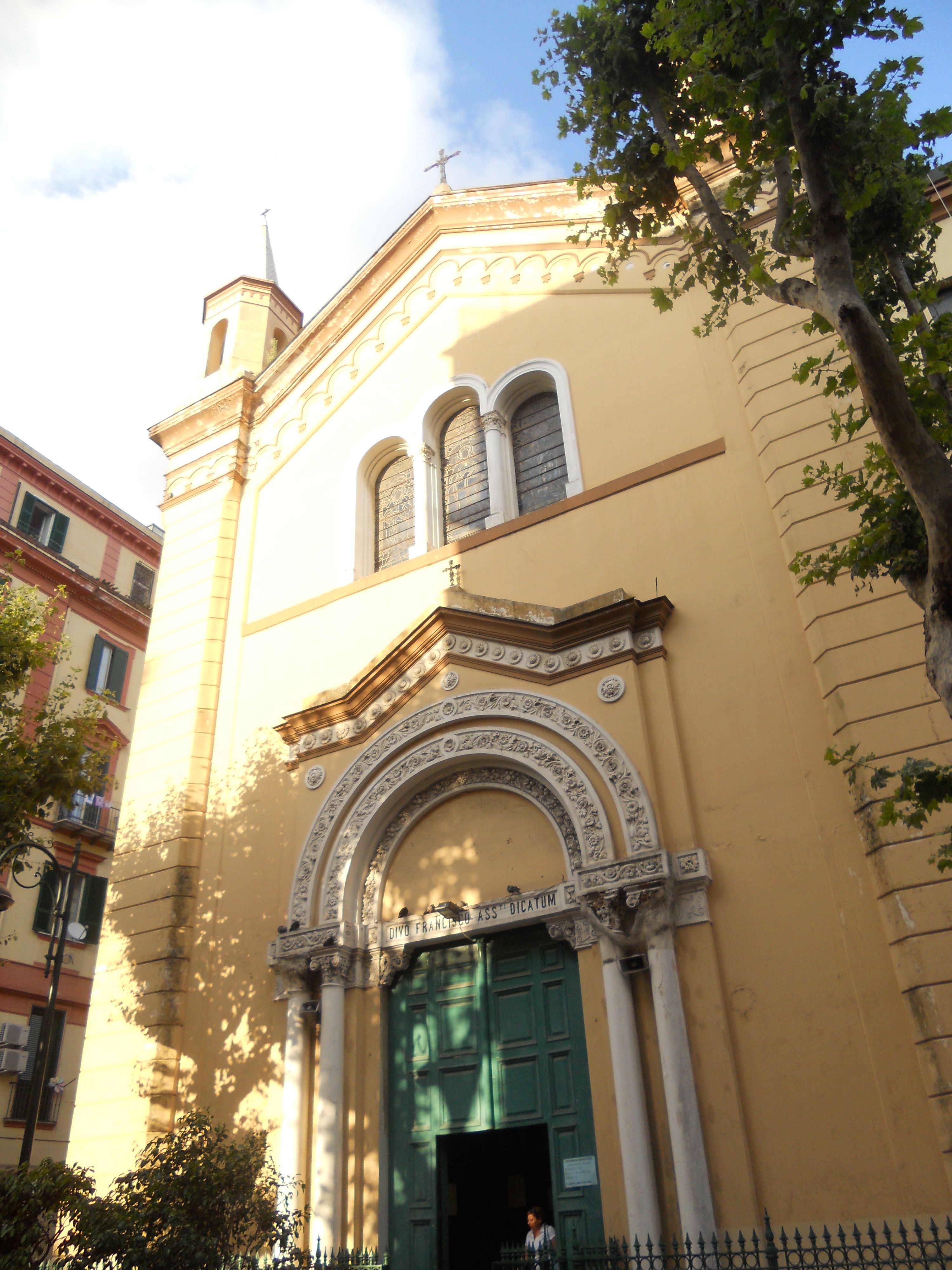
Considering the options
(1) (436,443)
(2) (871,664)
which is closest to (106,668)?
(1) (436,443)

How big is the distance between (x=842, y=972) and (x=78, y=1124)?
8.40 metres

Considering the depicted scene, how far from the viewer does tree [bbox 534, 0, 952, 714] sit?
6.08 m

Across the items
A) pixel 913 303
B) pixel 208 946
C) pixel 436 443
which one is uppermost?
pixel 436 443

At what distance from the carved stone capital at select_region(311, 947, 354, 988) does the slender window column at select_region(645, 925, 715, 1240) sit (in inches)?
130

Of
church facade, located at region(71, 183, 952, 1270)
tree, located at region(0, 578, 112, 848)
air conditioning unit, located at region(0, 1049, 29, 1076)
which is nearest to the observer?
church facade, located at region(71, 183, 952, 1270)

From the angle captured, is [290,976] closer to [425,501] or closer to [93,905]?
[425,501]

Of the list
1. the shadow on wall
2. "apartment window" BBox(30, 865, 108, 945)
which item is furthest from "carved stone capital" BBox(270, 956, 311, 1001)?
"apartment window" BBox(30, 865, 108, 945)

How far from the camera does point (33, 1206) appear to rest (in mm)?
8219

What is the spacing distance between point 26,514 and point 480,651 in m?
18.5

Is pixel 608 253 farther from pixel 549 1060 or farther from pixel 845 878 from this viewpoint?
pixel 549 1060

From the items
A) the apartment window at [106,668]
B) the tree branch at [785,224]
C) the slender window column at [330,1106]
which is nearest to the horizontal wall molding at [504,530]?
the tree branch at [785,224]

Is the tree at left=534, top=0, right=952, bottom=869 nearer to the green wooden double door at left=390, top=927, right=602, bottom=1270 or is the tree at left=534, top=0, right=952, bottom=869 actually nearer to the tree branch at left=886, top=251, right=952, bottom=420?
the tree branch at left=886, top=251, right=952, bottom=420

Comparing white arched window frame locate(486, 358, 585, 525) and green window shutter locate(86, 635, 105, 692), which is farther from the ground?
green window shutter locate(86, 635, 105, 692)

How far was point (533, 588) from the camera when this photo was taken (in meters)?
11.6
